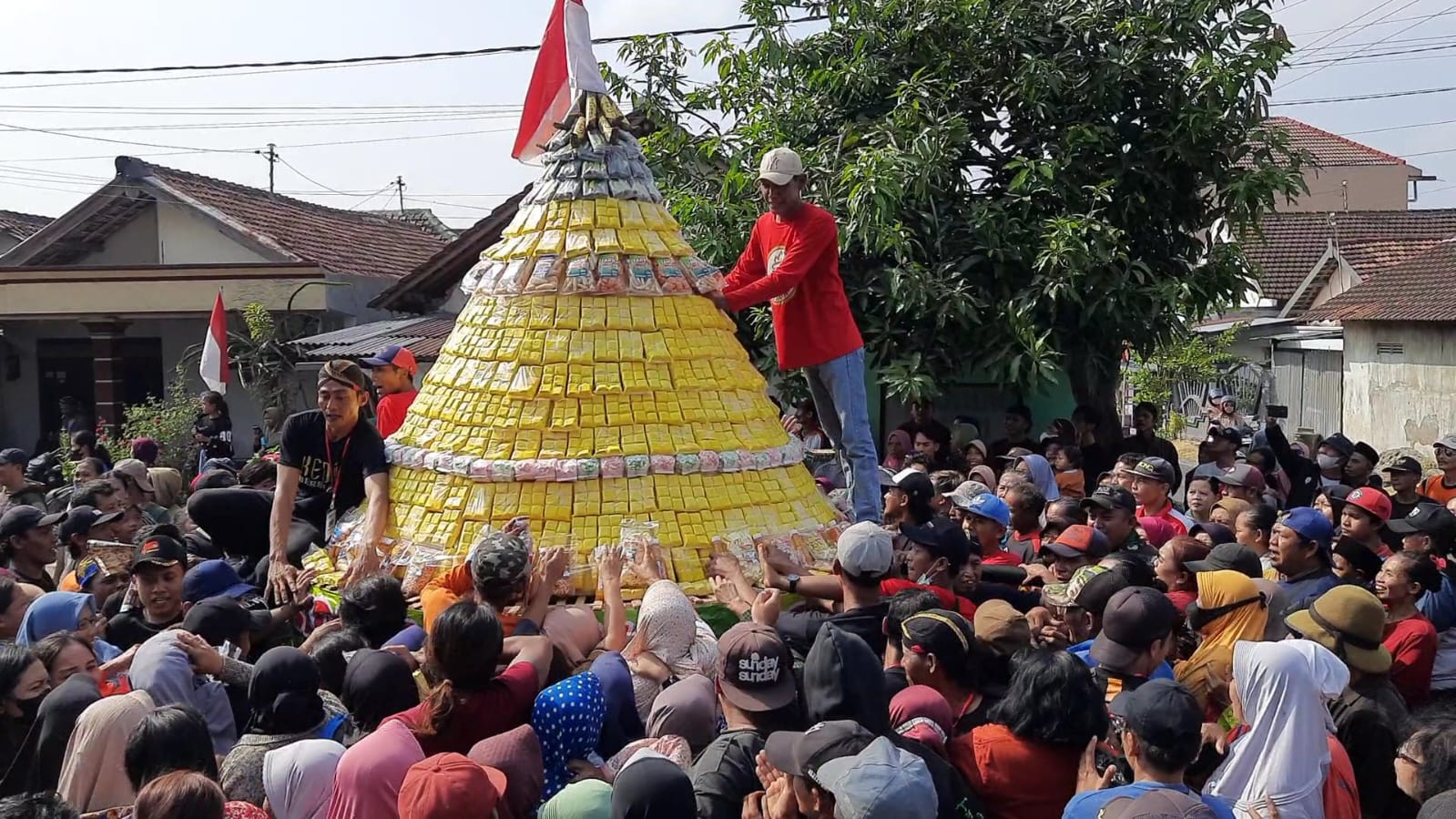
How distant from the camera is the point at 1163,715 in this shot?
315 cm

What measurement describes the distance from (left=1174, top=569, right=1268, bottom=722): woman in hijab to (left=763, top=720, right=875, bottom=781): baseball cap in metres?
1.79

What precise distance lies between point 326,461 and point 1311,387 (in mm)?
20938

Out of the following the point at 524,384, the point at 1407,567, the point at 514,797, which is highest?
the point at 524,384

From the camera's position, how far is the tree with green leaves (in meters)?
10.2

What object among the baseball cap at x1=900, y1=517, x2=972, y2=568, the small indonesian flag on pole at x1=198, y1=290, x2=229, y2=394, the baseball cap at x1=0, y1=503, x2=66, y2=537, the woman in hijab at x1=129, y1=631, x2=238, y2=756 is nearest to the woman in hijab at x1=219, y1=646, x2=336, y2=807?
the woman in hijab at x1=129, y1=631, x2=238, y2=756

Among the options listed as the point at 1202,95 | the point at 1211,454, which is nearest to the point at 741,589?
the point at 1211,454

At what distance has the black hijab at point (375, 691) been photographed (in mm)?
3605

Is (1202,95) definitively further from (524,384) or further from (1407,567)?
(524,384)

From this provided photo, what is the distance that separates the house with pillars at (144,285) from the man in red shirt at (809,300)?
13.5 m

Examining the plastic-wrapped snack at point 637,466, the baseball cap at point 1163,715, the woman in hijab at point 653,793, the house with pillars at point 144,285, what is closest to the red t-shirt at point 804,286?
the plastic-wrapped snack at point 637,466

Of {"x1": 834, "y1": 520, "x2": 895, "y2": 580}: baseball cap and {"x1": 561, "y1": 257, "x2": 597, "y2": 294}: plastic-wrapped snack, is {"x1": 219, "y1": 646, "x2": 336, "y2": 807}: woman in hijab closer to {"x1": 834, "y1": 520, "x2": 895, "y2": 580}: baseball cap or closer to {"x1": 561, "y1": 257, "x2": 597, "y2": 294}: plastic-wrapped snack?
{"x1": 834, "y1": 520, "x2": 895, "y2": 580}: baseball cap

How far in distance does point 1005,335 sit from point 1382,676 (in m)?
6.62

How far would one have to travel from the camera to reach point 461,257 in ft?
54.3

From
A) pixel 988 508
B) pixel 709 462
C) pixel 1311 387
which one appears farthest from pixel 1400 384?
pixel 709 462
